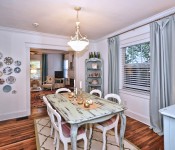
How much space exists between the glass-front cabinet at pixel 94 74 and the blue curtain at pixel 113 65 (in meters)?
0.48

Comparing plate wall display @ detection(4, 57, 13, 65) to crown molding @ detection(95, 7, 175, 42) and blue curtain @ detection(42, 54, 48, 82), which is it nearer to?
crown molding @ detection(95, 7, 175, 42)

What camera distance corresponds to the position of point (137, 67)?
10.8 feet

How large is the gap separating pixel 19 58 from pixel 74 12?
2.15m

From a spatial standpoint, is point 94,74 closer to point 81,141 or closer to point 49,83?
point 81,141

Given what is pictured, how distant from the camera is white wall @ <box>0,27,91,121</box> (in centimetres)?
328

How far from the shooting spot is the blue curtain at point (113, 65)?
3688 mm

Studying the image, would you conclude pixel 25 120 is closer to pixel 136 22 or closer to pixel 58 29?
pixel 58 29

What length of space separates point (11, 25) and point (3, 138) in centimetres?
263

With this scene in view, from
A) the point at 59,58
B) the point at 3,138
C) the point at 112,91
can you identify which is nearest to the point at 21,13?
the point at 3,138

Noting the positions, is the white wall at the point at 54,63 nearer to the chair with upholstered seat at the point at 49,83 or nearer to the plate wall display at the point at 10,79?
the chair with upholstered seat at the point at 49,83

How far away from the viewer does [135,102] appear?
10.5 feet

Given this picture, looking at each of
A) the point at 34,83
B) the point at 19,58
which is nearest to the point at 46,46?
the point at 19,58

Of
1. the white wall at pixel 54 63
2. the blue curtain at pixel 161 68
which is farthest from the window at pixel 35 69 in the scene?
the blue curtain at pixel 161 68

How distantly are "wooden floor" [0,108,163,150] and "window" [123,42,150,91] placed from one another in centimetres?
97
